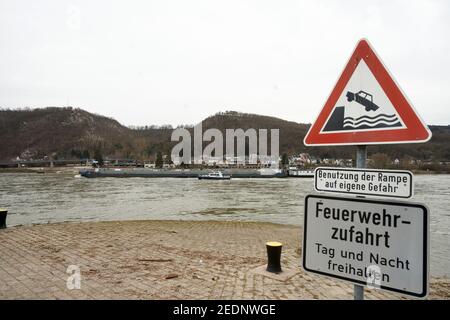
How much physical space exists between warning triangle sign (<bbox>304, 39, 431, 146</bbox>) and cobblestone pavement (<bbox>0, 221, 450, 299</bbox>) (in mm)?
3432

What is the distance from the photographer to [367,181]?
2.02 metres

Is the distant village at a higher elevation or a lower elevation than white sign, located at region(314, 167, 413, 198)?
lower

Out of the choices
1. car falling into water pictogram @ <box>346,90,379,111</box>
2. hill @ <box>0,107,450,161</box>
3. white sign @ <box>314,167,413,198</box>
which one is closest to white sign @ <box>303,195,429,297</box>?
white sign @ <box>314,167,413,198</box>

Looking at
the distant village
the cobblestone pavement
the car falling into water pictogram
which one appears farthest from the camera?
the distant village

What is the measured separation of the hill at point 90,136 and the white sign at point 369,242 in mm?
108935

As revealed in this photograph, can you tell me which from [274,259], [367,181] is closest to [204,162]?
[274,259]

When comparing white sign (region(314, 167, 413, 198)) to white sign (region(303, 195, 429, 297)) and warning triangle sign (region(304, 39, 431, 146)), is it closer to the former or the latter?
white sign (region(303, 195, 429, 297))

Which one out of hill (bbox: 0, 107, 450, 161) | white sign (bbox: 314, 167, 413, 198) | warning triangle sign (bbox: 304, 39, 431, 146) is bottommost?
white sign (bbox: 314, 167, 413, 198)

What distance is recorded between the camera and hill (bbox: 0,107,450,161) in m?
132

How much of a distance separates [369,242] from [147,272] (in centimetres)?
473

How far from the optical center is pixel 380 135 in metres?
2.03

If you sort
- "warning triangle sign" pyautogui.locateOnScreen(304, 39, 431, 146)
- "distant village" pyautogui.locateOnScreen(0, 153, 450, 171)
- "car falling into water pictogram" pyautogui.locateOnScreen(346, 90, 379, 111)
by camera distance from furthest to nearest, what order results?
"distant village" pyautogui.locateOnScreen(0, 153, 450, 171) → "car falling into water pictogram" pyautogui.locateOnScreen(346, 90, 379, 111) → "warning triangle sign" pyautogui.locateOnScreen(304, 39, 431, 146)

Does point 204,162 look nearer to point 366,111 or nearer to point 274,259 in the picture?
point 274,259
